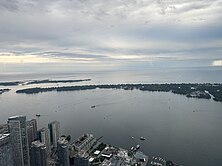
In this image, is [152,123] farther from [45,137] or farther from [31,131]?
[31,131]

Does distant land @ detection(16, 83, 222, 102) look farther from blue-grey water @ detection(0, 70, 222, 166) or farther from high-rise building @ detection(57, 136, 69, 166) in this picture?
high-rise building @ detection(57, 136, 69, 166)

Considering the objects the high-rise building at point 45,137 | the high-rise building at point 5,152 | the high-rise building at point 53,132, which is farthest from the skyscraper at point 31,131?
the high-rise building at point 5,152

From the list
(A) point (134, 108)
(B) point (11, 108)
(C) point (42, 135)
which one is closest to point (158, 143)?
(C) point (42, 135)

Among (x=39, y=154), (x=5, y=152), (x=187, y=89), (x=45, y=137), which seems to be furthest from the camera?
(x=187, y=89)

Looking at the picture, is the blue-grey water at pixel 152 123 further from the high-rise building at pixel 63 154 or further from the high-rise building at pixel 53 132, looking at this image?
the high-rise building at pixel 63 154

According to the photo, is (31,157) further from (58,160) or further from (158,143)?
(158,143)

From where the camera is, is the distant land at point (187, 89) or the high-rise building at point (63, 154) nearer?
the high-rise building at point (63, 154)

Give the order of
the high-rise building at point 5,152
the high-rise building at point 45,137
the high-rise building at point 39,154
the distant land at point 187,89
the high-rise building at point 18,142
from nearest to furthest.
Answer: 1. the high-rise building at point 5,152
2. the high-rise building at point 39,154
3. the high-rise building at point 18,142
4. the high-rise building at point 45,137
5. the distant land at point 187,89

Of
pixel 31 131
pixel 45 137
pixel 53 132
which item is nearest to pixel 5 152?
pixel 45 137
